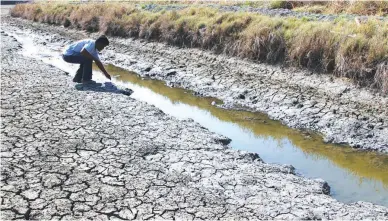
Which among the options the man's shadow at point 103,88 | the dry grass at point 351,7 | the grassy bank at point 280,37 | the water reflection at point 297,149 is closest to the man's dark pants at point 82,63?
the man's shadow at point 103,88

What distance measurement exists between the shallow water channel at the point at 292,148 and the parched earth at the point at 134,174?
556 millimetres

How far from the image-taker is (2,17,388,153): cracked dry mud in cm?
791

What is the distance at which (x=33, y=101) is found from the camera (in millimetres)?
8305

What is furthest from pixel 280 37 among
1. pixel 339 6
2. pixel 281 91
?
pixel 339 6

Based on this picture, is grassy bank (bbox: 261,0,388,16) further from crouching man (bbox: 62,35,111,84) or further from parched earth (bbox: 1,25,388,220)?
parched earth (bbox: 1,25,388,220)

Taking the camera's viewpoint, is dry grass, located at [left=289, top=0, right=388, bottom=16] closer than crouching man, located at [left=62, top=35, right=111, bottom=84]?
No

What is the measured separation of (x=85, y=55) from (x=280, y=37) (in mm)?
5146

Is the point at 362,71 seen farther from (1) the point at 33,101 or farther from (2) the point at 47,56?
(2) the point at 47,56

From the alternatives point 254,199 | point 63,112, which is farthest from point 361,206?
point 63,112

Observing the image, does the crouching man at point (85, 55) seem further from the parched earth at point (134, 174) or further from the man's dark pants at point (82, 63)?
the parched earth at point (134, 174)

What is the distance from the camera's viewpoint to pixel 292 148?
7484mm

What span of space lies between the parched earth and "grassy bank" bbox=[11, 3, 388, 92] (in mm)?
4129

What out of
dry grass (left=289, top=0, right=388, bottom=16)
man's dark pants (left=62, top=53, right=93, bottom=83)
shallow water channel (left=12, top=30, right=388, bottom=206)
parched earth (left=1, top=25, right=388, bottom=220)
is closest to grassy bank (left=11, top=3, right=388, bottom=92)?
shallow water channel (left=12, top=30, right=388, bottom=206)

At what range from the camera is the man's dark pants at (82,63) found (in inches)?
384
